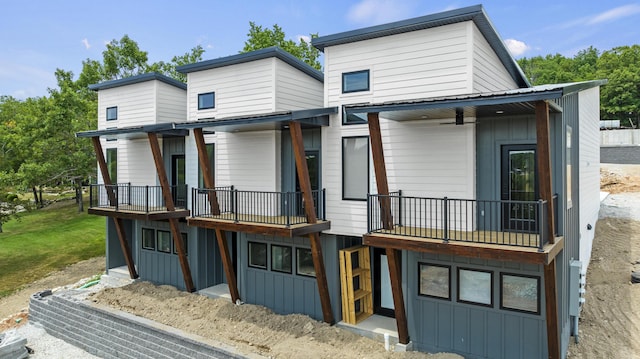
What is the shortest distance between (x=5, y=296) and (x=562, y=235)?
21.3 m

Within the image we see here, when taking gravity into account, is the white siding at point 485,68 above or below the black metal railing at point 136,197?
above

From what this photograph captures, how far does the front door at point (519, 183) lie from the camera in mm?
8750

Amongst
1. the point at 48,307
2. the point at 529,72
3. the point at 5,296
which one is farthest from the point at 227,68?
the point at 529,72

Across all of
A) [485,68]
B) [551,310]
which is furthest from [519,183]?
[485,68]

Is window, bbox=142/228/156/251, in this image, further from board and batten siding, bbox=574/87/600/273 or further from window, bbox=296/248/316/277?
board and batten siding, bbox=574/87/600/273

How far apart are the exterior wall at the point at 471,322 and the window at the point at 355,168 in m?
2.17

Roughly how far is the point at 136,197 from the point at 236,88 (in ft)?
22.6

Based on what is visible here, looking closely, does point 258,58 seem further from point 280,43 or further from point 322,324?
point 280,43

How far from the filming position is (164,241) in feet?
53.6

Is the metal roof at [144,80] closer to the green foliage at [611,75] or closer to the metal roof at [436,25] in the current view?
the metal roof at [436,25]

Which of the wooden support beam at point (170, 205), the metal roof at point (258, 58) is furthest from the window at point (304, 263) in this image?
the metal roof at point (258, 58)

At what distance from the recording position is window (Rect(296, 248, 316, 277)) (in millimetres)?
12114

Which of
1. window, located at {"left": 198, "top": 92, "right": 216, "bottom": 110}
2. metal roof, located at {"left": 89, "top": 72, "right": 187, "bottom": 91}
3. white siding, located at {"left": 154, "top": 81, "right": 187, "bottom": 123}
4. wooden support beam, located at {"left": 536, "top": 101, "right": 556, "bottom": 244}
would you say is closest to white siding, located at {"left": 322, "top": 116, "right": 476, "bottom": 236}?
wooden support beam, located at {"left": 536, "top": 101, "right": 556, "bottom": 244}

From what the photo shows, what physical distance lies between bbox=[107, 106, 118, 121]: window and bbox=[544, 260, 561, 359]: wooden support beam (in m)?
17.3
